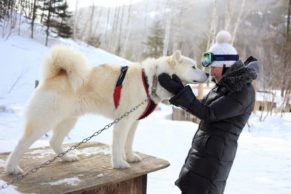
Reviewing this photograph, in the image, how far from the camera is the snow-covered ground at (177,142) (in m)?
4.71

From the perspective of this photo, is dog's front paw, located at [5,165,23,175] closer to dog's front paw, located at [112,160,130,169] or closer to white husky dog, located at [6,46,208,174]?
white husky dog, located at [6,46,208,174]

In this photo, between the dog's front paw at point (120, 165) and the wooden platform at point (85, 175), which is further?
the dog's front paw at point (120, 165)

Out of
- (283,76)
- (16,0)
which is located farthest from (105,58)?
(283,76)

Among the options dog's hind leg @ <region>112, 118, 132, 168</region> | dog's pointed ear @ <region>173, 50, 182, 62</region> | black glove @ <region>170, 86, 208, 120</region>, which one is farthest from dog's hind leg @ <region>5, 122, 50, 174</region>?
dog's pointed ear @ <region>173, 50, 182, 62</region>

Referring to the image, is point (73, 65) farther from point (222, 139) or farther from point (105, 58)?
point (105, 58)

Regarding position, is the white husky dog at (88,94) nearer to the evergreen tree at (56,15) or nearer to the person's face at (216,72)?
the person's face at (216,72)

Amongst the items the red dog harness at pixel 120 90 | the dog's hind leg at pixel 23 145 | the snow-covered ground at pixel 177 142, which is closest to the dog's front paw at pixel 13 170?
the dog's hind leg at pixel 23 145

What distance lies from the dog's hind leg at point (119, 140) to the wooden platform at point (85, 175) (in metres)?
0.07

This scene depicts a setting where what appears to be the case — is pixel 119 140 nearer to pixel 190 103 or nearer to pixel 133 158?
pixel 133 158

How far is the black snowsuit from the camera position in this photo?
236 cm

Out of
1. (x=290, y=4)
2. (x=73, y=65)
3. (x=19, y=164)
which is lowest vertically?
(x=19, y=164)

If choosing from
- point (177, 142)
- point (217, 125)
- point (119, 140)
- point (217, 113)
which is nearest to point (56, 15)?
point (177, 142)

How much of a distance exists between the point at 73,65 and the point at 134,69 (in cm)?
53

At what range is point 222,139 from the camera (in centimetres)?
249
